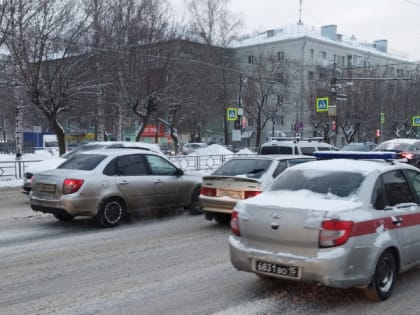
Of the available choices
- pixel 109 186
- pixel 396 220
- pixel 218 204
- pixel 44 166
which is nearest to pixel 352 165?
pixel 396 220

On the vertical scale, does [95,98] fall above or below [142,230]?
above

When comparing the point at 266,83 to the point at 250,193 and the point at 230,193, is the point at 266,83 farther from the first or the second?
the point at 250,193

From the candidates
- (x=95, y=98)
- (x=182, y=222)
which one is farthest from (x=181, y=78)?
(x=182, y=222)

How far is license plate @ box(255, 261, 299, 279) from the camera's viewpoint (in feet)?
17.1

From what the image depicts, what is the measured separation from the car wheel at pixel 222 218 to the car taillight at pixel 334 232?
16.5 ft

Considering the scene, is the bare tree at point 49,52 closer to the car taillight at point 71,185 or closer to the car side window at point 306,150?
the car side window at point 306,150

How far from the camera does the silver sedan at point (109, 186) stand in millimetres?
9617

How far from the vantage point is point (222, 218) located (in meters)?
10.3

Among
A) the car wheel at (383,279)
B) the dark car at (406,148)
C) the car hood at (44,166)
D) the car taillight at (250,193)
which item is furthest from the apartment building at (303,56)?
the car wheel at (383,279)

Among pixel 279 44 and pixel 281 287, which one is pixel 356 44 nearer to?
pixel 279 44

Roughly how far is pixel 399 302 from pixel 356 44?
77.4m

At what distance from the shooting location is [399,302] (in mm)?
5465

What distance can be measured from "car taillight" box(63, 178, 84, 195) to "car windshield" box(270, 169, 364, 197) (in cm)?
460

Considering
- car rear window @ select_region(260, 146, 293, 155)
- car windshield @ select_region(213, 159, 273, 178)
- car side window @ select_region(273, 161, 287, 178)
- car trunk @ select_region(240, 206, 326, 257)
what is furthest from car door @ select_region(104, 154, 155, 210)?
car rear window @ select_region(260, 146, 293, 155)
